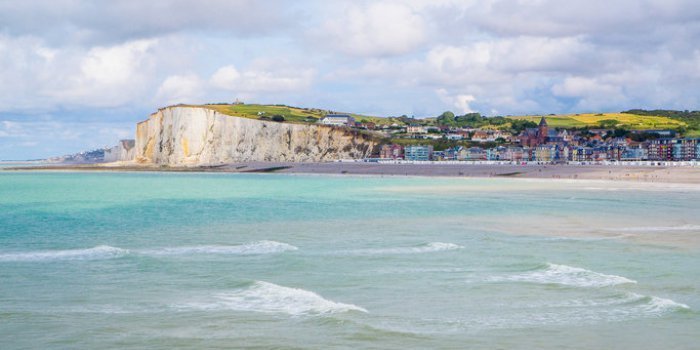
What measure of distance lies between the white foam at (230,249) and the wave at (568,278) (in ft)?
21.7

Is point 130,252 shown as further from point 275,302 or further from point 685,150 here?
point 685,150

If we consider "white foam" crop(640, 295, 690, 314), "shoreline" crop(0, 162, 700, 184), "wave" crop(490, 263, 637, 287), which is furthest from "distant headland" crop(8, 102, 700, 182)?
"white foam" crop(640, 295, 690, 314)

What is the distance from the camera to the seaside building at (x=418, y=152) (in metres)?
117

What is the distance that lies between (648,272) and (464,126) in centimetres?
15269

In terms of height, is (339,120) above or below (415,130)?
above

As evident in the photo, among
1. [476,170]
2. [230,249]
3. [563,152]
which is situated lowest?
[230,249]

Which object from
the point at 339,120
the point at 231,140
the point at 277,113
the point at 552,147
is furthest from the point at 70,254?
the point at 339,120

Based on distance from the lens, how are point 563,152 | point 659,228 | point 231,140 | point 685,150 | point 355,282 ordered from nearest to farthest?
point 355,282, point 659,228, point 685,150, point 231,140, point 563,152

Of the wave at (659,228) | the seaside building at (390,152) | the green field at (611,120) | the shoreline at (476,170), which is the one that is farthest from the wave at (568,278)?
the green field at (611,120)

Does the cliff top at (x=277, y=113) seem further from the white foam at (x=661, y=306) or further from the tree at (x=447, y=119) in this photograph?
the white foam at (x=661, y=306)

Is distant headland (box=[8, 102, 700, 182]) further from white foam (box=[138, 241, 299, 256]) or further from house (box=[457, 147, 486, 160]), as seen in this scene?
white foam (box=[138, 241, 299, 256])

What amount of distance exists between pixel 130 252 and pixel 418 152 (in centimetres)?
10212

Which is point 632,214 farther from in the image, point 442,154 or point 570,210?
point 442,154

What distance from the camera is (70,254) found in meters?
19.4
